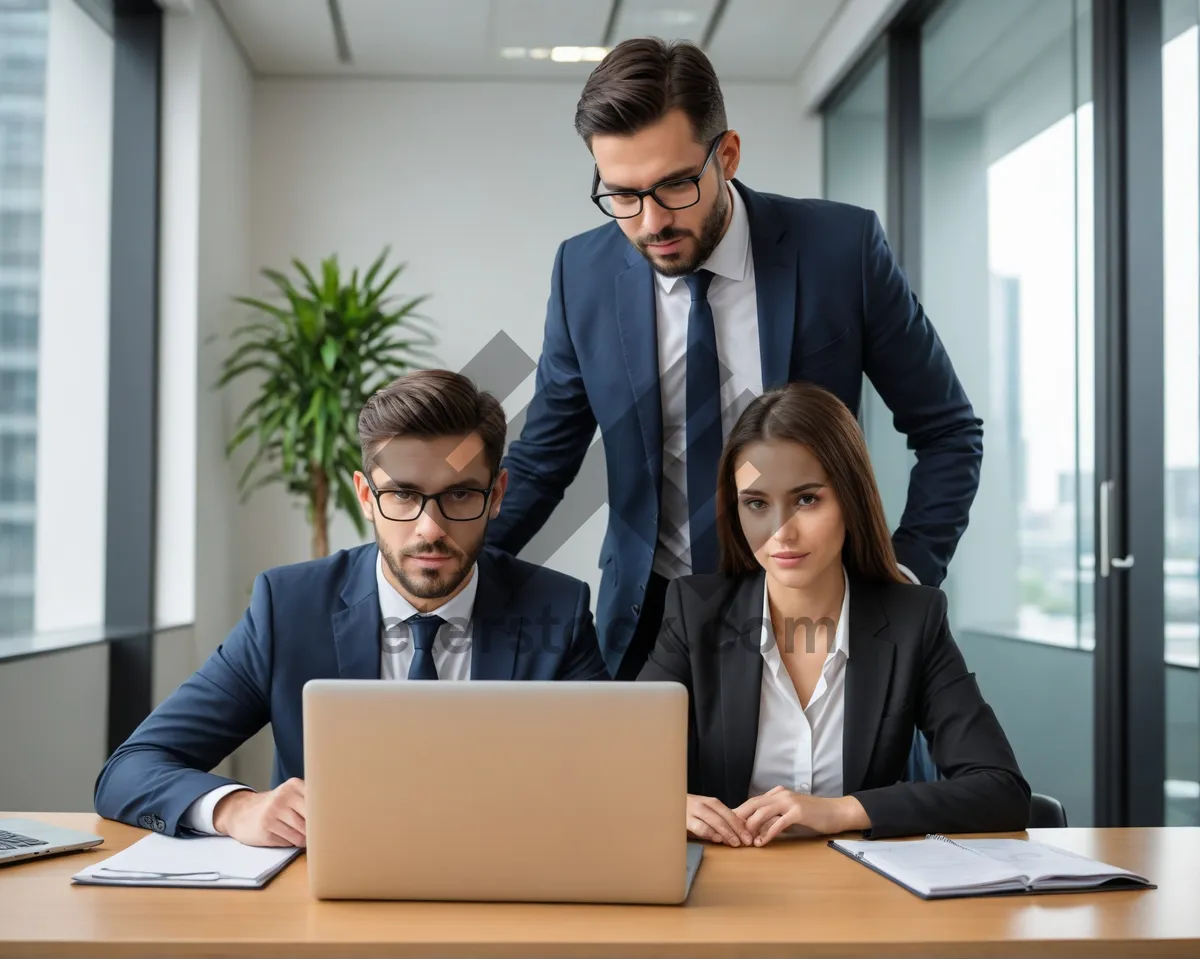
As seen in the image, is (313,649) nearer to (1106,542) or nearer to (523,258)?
(1106,542)

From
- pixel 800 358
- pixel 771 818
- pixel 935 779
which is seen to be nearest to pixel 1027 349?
pixel 800 358

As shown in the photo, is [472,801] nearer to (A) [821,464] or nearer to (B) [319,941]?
(B) [319,941]

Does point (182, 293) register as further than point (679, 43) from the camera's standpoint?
Yes

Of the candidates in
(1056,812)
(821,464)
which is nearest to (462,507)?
(821,464)

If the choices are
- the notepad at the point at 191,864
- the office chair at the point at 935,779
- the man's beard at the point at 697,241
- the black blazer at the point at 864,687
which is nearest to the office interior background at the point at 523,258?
the office chair at the point at 935,779

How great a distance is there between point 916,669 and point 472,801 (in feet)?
2.85

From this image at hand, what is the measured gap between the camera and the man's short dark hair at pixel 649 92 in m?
1.80

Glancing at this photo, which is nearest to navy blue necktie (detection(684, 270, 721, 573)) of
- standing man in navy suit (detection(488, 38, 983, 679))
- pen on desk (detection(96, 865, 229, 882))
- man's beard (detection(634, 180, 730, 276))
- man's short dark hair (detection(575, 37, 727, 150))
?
standing man in navy suit (detection(488, 38, 983, 679))

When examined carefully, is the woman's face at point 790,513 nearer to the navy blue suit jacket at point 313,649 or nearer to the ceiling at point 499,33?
the navy blue suit jacket at point 313,649

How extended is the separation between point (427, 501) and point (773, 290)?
701 millimetres

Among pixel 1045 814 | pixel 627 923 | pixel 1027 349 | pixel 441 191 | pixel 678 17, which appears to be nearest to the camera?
pixel 627 923

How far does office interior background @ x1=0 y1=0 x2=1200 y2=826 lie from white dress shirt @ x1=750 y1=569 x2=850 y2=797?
4.28 ft

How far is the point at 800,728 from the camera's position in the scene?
184cm

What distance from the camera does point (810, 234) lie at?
2064 mm
